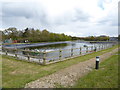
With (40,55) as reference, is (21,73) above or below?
below

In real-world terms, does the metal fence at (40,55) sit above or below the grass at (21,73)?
above

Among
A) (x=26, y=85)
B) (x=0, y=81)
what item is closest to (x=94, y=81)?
(x=26, y=85)

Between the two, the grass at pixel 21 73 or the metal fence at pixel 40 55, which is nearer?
the grass at pixel 21 73

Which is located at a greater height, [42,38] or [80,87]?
[42,38]

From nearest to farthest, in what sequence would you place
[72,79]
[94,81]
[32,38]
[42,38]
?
[94,81]
[72,79]
[32,38]
[42,38]

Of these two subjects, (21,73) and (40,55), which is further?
(40,55)

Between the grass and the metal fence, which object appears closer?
the grass

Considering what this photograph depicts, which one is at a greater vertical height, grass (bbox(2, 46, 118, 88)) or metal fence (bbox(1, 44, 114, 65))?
metal fence (bbox(1, 44, 114, 65))

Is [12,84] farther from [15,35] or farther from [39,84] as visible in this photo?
[15,35]

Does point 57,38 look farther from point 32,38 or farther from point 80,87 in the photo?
point 80,87

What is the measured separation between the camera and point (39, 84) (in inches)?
145

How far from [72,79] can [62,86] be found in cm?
76

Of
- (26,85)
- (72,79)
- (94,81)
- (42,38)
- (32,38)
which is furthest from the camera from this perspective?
(42,38)

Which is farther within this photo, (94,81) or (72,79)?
(72,79)
